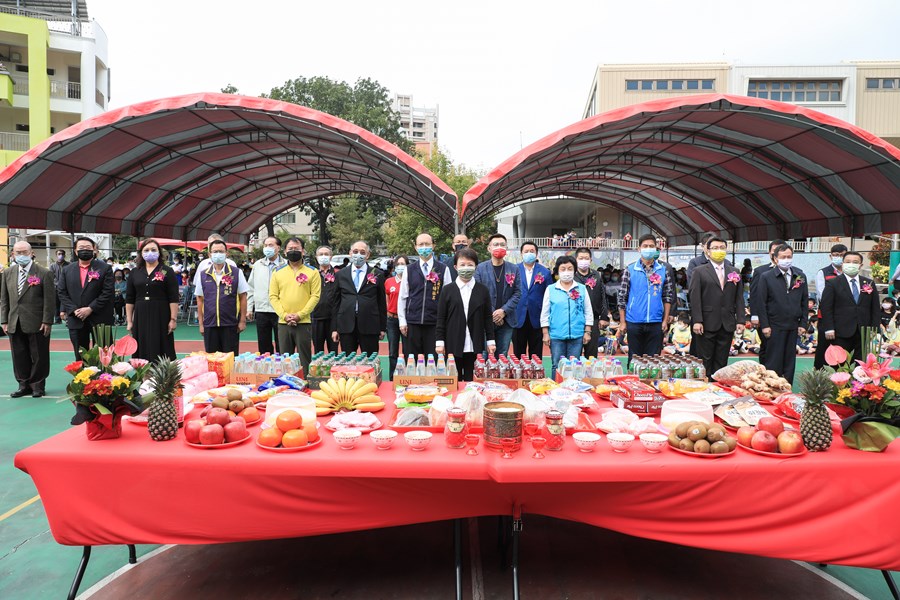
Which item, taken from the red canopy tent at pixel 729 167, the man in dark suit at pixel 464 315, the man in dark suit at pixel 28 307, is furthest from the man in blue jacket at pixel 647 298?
the man in dark suit at pixel 28 307

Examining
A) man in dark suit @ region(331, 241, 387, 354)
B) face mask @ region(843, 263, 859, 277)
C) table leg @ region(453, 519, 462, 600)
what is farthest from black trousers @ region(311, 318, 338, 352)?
face mask @ region(843, 263, 859, 277)

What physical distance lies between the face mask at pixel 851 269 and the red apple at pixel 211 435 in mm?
7352

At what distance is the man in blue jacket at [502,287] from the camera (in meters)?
6.34

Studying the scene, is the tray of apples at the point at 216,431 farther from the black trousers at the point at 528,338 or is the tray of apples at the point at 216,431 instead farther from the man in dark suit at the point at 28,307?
the man in dark suit at the point at 28,307

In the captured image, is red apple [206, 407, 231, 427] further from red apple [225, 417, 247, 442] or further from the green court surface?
the green court surface

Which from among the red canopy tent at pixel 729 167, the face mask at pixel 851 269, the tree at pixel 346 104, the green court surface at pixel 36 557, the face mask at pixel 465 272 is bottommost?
the green court surface at pixel 36 557

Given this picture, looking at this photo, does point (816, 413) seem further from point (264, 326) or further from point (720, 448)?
point (264, 326)

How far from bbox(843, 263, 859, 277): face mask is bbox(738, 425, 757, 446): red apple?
17.0 ft

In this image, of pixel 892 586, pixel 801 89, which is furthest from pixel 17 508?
pixel 801 89

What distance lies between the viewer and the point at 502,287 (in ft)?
21.1

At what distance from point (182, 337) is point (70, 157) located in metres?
5.85

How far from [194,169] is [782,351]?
1038cm

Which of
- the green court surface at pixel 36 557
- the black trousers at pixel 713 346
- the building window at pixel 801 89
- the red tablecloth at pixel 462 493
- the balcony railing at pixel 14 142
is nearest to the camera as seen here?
the red tablecloth at pixel 462 493

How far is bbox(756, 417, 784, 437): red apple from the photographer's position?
2.86 meters
